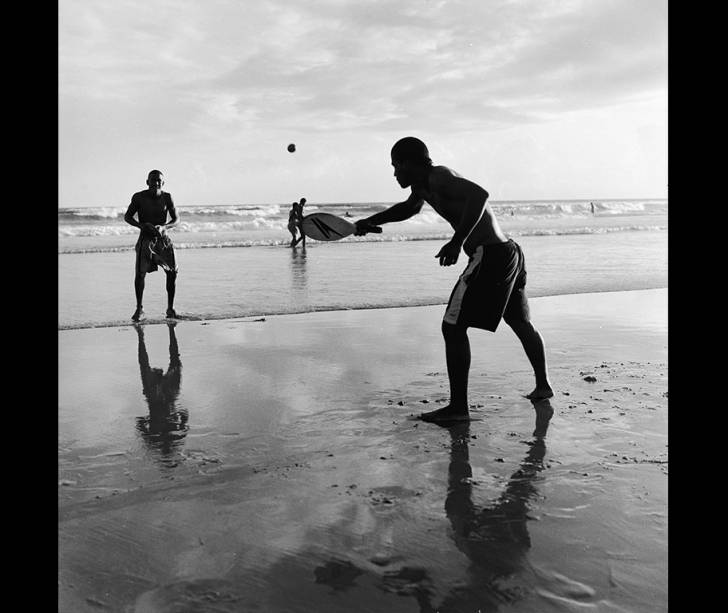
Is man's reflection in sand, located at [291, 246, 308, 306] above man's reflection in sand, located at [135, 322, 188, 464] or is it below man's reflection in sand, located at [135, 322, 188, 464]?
above

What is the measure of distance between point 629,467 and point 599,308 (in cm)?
634

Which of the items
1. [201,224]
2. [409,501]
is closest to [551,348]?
[409,501]

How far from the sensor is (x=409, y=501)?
10.2ft

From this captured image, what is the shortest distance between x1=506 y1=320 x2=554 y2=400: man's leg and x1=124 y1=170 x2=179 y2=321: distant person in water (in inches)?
217

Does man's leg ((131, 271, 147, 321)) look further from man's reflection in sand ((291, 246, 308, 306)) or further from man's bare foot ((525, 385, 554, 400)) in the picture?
man's bare foot ((525, 385, 554, 400))

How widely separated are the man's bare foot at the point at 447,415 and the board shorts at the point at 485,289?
0.53m

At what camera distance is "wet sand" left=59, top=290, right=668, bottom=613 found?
92.4 inches

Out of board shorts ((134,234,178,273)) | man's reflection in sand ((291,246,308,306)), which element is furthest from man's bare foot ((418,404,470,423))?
man's reflection in sand ((291,246,308,306))

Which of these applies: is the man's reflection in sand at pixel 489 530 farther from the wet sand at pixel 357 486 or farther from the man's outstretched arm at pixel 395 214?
the man's outstretched arm at pixel 395 214

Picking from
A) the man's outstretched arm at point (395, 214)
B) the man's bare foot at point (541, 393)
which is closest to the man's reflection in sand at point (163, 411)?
the man's outstretched arm at point (395, 214)

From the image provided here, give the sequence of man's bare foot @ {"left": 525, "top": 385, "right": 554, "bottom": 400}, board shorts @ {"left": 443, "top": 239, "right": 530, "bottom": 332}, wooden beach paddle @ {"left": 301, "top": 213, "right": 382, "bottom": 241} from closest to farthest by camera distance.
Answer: board shorts @ {"left": 443, "top": 239, "right": 530, "bottom": 332}
man's bare foot @ {"left": 525, "top": 385, "right": 554, "bottom": 400}
wooden beach paddle @ {"left": 301, "top": 213, "right": 382, "bottom": 241}

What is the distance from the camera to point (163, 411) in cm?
473

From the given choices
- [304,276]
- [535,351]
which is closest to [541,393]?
[535,351]

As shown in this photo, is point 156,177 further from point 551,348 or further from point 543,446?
point 543,446
